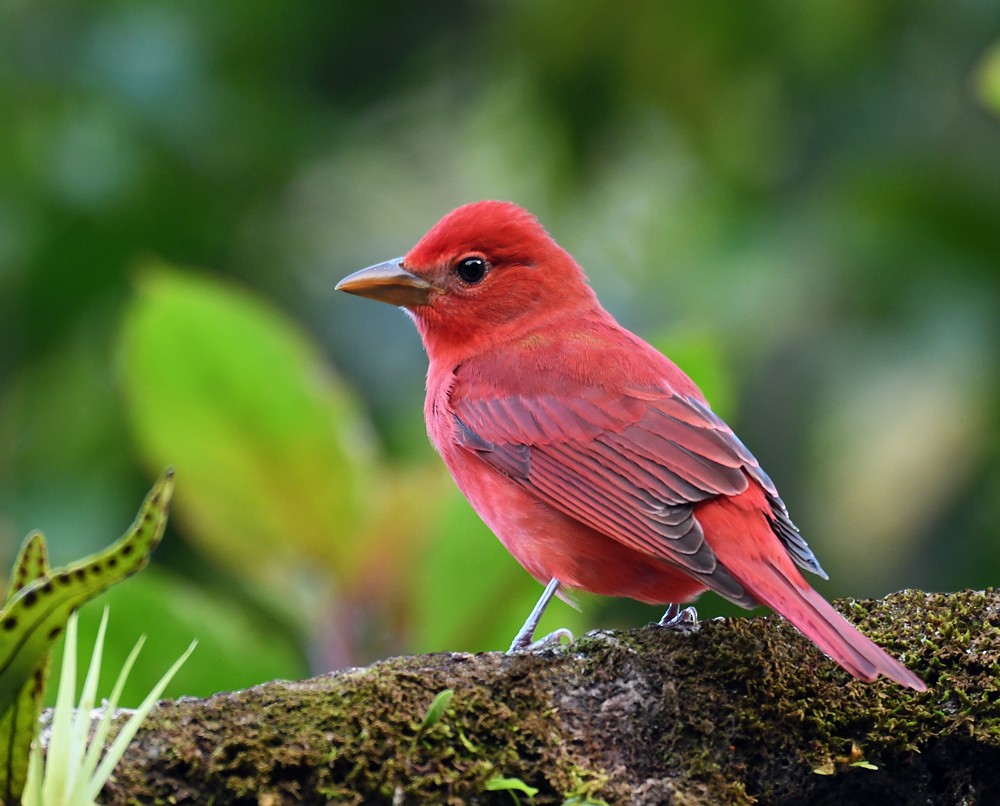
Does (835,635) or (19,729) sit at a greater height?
(835,635)

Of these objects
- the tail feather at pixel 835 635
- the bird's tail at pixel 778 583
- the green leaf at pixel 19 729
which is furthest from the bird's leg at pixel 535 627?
the green leaf at pixel 19 729

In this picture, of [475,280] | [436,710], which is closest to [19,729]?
[436,710]

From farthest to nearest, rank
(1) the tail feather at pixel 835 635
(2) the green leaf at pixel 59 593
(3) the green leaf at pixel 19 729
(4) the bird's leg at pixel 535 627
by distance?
(4) the bird's leg at pixel 535 627, (1) the tail feather at pixel 835 635, (3) the green leaf at pixel 19 729, (2) the green leaf at pixel 59 593

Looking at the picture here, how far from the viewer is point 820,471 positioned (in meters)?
5.33

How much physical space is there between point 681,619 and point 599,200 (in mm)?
3505

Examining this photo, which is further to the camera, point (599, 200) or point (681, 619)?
point (599, 200)

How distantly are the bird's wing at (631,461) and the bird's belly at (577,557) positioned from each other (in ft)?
0.17

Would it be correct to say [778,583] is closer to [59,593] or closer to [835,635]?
[835,635]

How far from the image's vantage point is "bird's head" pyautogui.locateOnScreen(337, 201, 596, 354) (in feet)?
13.3

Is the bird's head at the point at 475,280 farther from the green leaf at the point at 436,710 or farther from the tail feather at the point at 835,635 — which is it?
the green leaf at the point at 436,710

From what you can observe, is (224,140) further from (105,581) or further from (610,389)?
(105,581)

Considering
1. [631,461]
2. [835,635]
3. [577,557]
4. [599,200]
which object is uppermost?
[599,200]

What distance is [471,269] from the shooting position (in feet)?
13.5

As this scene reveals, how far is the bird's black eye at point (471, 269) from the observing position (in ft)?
13.5
